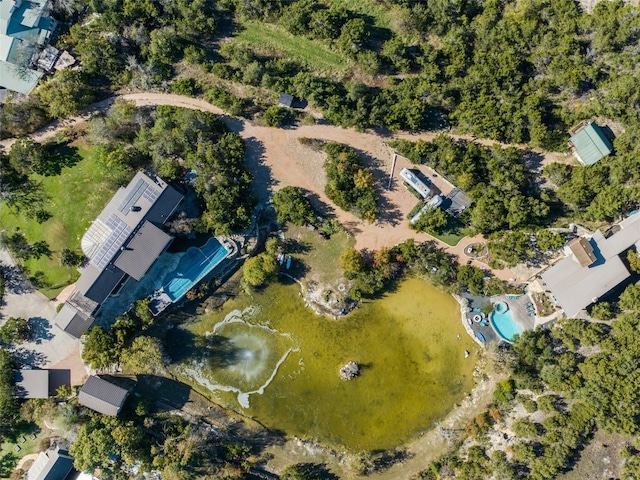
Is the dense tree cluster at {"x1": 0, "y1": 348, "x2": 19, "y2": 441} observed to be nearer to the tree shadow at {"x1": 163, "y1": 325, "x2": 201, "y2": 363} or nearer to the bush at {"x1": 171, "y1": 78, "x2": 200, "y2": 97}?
the tree shadow at {"x1": 163, "y1": 325, "x2": 201, "y2": 363}

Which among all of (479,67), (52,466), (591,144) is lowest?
(52,466)

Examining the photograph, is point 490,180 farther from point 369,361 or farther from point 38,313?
point 38,313

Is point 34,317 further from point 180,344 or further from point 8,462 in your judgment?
point 180,344

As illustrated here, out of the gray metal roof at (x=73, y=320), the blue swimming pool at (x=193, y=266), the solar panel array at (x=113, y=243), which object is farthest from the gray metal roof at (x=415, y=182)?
the gray metal roof at (x=73, y=320)

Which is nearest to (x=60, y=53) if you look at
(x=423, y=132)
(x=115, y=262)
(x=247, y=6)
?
(x=247, y=6)

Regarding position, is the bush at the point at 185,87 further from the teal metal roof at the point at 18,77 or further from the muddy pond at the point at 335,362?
the muddy pond at the point at 335,362

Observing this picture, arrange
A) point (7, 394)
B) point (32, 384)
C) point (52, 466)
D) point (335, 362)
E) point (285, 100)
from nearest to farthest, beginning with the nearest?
point (52, 466)
point (7, 394)
point (32, 384)
point (285, 100)
point (335, 362)

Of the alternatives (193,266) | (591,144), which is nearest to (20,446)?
(193,266)
